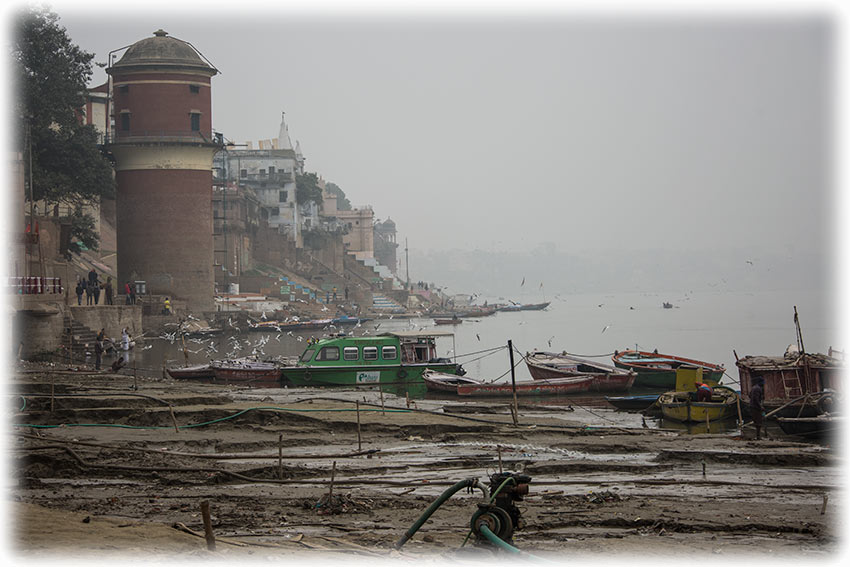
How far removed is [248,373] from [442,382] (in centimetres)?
681

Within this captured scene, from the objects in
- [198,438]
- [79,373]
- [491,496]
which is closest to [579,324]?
[79,373]

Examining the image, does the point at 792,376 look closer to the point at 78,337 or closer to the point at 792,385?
the point at 792,385

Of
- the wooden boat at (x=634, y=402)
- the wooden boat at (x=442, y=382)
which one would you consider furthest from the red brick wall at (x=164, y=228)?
the wooden boat at (x=634, y=402)

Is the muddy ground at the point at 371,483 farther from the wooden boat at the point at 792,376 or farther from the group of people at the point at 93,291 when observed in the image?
the group of people at the point at 93,291

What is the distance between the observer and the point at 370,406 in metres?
22.7

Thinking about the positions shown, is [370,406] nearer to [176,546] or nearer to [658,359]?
[176,546]

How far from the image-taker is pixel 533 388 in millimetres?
29625

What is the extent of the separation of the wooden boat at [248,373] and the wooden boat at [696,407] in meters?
13.0

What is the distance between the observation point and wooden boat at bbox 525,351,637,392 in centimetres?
3052

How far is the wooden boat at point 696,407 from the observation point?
23.2 meters

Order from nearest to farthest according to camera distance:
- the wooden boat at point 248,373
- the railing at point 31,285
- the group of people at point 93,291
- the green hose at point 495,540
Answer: the green hose at point 495,540
the wooden boat at point 248,373
the railing at point 31,285
the group of people at point 93,291

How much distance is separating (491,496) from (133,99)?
54663 mm

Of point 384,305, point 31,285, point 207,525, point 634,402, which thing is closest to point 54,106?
point 31,285

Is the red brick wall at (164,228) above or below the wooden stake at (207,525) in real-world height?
above
